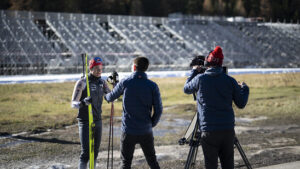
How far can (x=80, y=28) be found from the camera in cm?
3531

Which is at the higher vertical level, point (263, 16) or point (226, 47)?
point (263, 16)

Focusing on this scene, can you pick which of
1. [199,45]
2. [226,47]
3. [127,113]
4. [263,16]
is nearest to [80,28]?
[199,45]

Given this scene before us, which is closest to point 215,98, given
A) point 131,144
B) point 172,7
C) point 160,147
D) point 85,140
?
point 131,144

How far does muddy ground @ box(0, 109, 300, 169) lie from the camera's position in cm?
666

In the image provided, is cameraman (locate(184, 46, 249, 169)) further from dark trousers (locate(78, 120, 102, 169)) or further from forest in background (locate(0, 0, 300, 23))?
forest in background (locate(0, 0, 300, 23))

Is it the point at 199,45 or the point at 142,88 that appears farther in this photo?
the point at 199,45

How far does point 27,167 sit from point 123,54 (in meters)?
25.4

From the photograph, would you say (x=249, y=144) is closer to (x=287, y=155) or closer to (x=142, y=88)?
(x=287, y=155)

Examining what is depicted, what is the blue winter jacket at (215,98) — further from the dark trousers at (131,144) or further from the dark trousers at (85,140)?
the dark trousers at (85,140)

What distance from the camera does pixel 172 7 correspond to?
56688 millimetres

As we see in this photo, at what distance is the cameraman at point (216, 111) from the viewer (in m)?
4.04

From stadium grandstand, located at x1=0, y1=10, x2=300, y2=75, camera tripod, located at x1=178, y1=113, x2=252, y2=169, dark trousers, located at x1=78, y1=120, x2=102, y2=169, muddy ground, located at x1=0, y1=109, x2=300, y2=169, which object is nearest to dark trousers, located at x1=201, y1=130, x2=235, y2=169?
camera tripod, located at x1=178, y1=113, x2=252, y2=169

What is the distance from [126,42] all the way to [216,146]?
30479 mm

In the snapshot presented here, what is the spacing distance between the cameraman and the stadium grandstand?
77.7 feet
